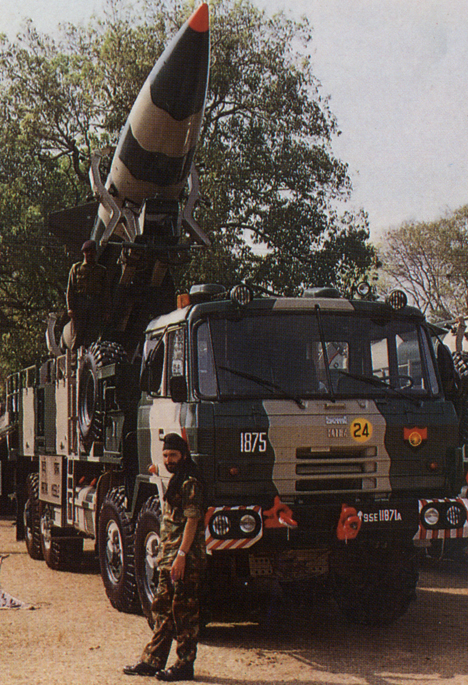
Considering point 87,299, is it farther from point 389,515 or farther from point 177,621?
point 177,621

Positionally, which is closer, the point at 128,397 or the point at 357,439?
the point at 357,439

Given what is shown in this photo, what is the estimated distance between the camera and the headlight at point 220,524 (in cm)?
664

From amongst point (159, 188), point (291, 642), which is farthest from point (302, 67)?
point (291, 642)

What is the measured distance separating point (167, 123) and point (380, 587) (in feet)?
16.4

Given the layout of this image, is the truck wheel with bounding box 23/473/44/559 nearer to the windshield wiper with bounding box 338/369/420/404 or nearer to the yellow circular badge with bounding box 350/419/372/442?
the windshield wiper with bounding box 338/369/420/404

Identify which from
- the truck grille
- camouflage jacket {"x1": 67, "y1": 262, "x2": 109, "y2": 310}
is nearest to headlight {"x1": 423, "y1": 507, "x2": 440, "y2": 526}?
the truck grille

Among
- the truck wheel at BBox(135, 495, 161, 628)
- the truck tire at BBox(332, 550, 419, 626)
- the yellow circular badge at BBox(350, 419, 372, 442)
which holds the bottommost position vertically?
the truck tire at BBox(332, 550, 419, 626)

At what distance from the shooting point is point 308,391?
721 centimetres

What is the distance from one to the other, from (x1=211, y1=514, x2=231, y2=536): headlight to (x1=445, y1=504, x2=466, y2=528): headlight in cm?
172

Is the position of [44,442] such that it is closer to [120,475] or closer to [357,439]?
[120,475]

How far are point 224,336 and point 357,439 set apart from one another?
125 cm

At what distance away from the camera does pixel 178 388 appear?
7.05m

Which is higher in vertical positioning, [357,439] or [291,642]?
[357,439]

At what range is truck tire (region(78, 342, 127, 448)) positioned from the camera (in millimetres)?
9047
